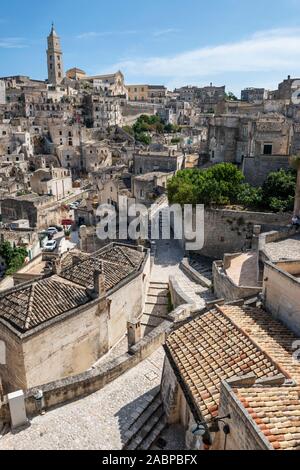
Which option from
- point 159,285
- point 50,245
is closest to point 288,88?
point 50,245

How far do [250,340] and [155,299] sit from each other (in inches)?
361

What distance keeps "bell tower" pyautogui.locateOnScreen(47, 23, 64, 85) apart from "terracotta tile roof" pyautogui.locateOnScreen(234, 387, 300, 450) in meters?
102

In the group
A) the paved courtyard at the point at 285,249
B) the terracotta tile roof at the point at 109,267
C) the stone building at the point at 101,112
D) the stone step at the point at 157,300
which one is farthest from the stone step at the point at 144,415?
the stone building at the point at 101,112

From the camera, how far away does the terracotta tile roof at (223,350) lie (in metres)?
7.80

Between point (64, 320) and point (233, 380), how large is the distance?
244 inches

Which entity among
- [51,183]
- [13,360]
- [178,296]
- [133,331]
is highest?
[133,331]

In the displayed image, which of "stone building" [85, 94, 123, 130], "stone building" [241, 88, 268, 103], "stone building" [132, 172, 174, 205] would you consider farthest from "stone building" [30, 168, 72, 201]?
"stone building" [241, 88, 268, 103]

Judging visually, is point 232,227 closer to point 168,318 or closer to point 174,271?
point 174,271

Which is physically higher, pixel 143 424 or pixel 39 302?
pixel 39 302

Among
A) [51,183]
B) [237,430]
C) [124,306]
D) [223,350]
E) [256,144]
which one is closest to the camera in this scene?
[237,430]

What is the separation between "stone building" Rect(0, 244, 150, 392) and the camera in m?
10.8

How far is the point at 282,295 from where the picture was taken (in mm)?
10672

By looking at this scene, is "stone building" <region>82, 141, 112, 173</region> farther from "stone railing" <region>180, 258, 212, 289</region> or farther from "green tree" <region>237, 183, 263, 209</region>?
"stone railing" <region>180, 258, 212, 289</region>
